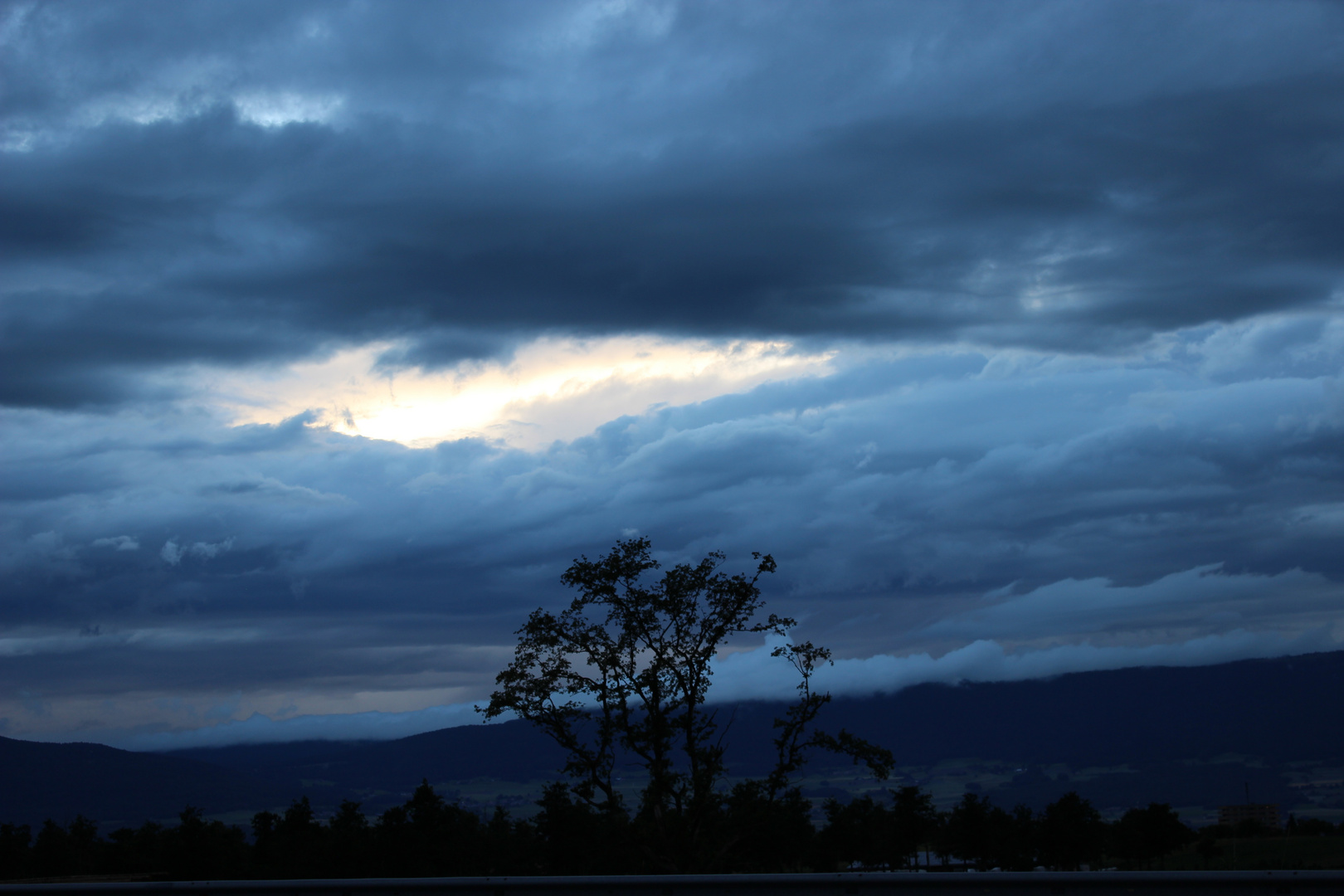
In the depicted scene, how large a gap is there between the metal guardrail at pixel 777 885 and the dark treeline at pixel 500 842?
72.3 meters

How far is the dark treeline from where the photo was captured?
11106 centimetres

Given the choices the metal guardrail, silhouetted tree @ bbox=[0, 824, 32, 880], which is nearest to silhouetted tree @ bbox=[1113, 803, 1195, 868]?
silhouetted tree @ bbox=[0, 824, 32, 880]

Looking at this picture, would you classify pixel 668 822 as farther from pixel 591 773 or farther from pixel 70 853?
pixel 70 853

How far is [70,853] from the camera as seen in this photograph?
130 meters

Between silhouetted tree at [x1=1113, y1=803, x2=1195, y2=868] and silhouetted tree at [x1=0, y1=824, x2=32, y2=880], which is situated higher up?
silhouetted tree at [x1=0, y1=824, x2=32, y2=880]

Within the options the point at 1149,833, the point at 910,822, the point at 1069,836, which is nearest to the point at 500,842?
the point at 910,822

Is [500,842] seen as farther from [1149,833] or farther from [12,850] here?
[1149,833]

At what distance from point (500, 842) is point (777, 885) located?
4859 inches

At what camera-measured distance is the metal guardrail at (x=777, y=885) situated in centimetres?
1288

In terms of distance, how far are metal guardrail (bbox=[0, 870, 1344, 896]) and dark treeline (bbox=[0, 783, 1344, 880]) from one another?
72.3 metres

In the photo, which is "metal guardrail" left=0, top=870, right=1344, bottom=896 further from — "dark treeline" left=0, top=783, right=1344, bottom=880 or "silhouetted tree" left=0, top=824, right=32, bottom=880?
"silhouetted tree" left=0, top=824, right=32, bottom=880

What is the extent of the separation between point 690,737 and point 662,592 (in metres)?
5.03

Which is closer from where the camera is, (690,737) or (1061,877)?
(1061,877)

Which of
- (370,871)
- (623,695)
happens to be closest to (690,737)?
(623,695)
